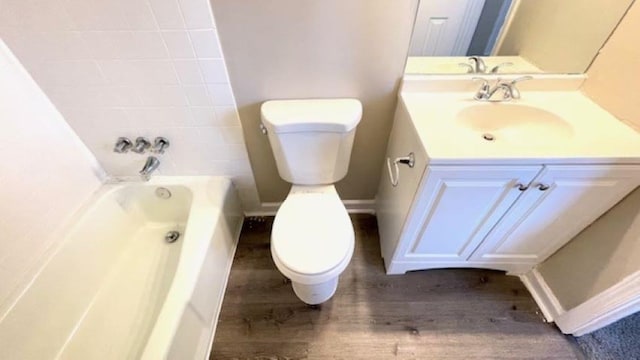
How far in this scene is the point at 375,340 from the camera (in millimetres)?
1217

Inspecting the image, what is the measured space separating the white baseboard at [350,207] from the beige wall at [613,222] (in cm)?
94

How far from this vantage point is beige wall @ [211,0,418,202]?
3.15ft

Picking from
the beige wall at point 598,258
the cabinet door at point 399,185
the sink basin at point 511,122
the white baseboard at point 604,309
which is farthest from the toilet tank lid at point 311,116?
the white baseboard at point 604,309

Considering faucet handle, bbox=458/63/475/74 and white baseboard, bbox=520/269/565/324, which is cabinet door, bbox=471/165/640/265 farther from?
faucet handle, bbox=458/63/475/74

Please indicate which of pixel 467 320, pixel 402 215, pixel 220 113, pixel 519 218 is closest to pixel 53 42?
pixel 220 113

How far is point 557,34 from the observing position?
1.12 m

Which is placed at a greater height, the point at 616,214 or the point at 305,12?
the point at 305,12

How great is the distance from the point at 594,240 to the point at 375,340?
987 mm

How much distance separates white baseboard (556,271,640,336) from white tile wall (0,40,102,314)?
2181mm

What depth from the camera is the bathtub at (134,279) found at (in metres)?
0.99

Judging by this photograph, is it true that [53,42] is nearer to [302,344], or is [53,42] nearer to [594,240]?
[302,344]

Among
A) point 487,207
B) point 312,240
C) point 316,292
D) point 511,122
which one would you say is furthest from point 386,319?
point 511,122

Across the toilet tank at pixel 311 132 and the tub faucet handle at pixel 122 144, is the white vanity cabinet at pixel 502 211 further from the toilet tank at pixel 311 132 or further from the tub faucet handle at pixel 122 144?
the tub faucet handle at pixel 122 144

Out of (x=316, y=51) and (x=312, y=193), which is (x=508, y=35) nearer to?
(x=316, y=51)
